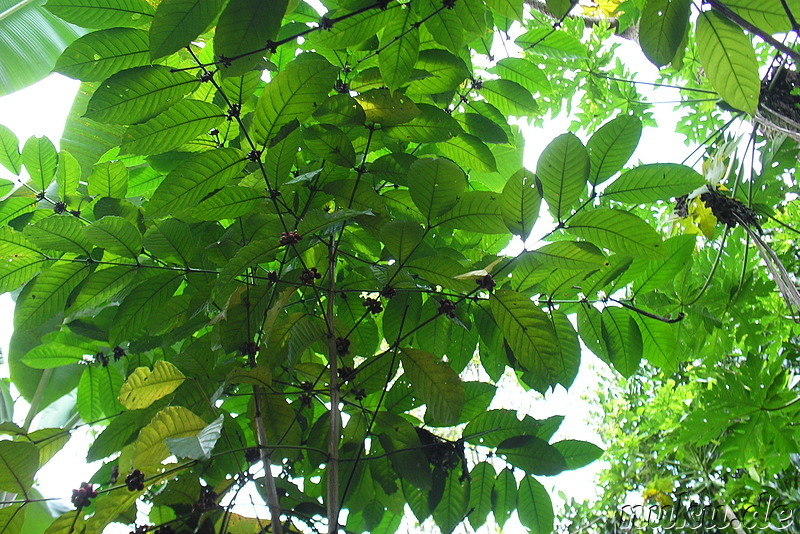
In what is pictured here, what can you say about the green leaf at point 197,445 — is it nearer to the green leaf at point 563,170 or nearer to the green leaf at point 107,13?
the green leaf at point 563,170

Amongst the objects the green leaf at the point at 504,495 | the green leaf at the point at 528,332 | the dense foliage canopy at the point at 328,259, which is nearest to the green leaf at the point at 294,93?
the dense foliage canopy at the point at 328,259

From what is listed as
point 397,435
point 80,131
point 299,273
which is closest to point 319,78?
point 299,273

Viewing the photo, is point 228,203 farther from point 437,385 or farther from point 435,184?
point 437,385

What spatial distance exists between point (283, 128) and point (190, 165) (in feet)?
0.54

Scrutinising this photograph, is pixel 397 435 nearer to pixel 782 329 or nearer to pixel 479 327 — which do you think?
pixel 479 327

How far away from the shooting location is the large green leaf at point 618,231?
88cm

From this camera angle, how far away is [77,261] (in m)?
1.13

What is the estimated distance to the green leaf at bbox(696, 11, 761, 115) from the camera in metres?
0.81

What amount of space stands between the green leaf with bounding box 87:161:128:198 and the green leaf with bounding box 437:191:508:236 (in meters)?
0.72

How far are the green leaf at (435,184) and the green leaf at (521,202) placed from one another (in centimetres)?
7

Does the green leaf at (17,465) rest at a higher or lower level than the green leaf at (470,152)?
lower

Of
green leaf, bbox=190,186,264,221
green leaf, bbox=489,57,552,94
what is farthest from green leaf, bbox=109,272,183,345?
green leaf, bbox=489,57,552,94

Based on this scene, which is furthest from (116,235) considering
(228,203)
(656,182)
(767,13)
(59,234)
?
(767,13)

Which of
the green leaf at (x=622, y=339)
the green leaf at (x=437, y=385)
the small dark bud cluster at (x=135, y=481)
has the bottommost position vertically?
the small dark bud cluster at (x=135, y=481)
